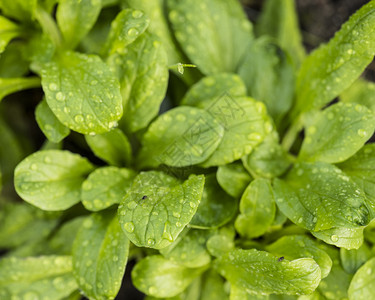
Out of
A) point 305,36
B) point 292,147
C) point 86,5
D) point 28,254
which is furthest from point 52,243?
point 305,36

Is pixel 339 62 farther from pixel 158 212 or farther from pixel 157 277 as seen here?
pixel 157 277

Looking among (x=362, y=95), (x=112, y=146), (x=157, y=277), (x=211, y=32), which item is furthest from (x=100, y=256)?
(x=362, y=95)

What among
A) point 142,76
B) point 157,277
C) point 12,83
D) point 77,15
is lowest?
point 157,277

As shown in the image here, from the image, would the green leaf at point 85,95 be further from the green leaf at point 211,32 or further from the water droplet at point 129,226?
the green leaf at point 211,32

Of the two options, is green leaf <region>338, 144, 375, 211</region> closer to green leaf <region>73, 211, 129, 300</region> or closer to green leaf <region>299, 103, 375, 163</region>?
green leaf <region>299, 103, 375, 163</region>

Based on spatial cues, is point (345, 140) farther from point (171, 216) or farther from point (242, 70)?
point (171, 216)

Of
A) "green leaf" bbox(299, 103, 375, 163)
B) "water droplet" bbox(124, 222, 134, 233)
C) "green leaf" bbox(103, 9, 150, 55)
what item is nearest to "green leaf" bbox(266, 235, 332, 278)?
"green leaf" bbox(299, 103, 375, 163)

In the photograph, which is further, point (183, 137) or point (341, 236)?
point (183, 137)
